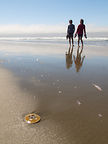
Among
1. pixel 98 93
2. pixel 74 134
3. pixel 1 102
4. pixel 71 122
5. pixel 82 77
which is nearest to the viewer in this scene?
pixel 74 134

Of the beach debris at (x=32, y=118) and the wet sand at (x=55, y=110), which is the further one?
the beach debris at (x=32, y=118)

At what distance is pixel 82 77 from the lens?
437 cm

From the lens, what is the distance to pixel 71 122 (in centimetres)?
218

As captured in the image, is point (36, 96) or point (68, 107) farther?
point (36, 96)

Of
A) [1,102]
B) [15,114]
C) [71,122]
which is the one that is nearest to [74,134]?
[71,122]

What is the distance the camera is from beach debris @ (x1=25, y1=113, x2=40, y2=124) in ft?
7.08

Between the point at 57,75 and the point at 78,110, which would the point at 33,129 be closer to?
the point at 78,110

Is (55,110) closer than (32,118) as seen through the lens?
No

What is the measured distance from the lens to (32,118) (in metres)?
2.23

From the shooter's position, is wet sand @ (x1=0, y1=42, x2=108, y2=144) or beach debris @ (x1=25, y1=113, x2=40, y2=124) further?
beach debris @ (x1=25, y1=113, x2=40, y2=124)

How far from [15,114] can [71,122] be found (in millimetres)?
896

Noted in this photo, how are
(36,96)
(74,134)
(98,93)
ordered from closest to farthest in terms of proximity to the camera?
(74,134) < (36,96) < (98,93)

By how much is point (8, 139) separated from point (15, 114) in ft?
1.82

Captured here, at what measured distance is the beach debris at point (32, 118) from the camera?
2.16m
